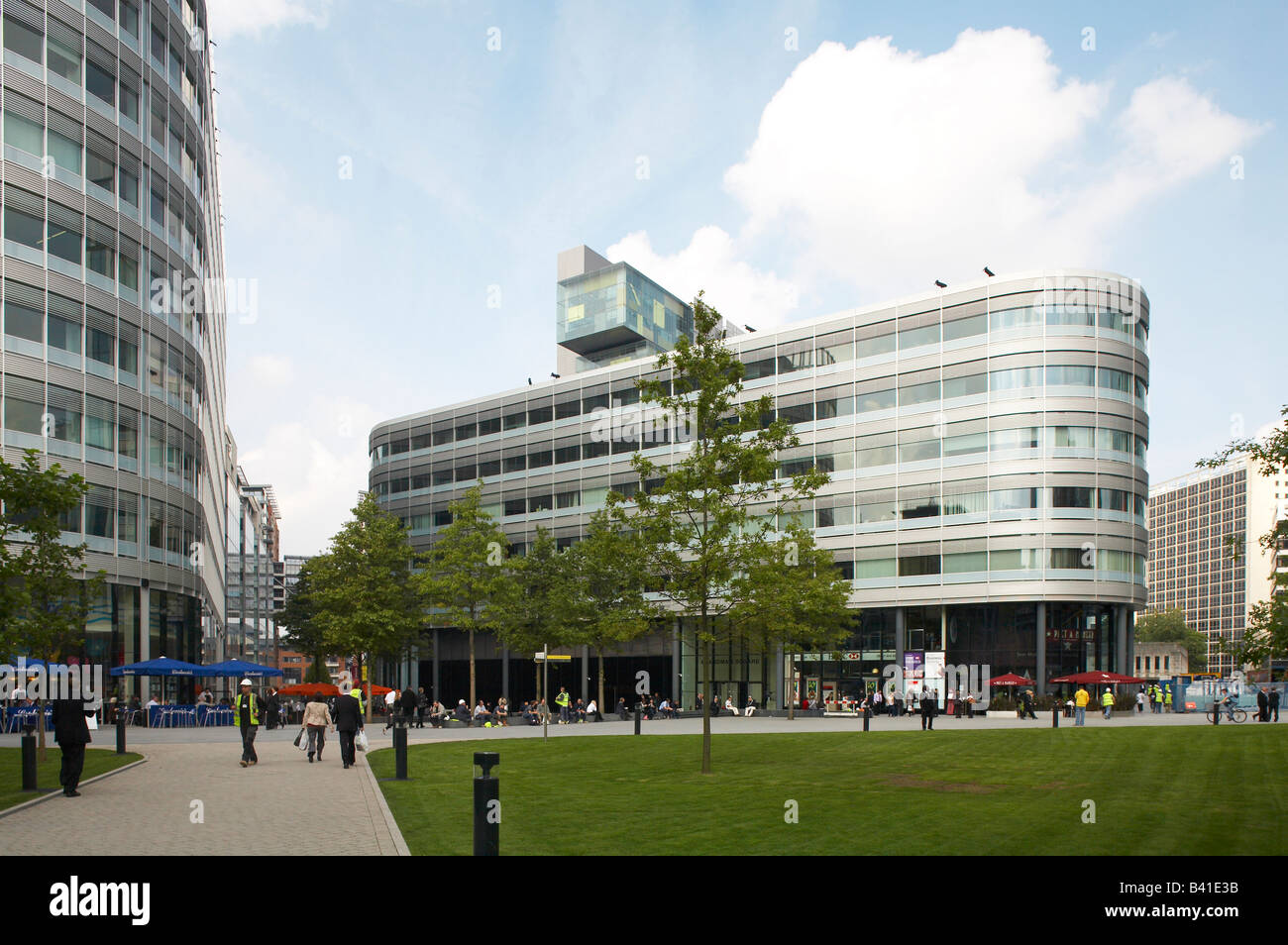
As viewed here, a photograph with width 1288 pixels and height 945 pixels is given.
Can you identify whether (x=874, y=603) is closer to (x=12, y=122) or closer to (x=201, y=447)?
(x=201, y=447)

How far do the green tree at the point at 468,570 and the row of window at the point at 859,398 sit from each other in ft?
37.0

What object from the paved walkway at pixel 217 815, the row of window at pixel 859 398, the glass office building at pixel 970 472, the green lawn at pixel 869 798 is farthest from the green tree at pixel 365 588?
the paved walkway at pixel 217 815

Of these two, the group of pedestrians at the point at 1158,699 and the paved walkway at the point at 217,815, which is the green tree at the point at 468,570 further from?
the group of pedestrians at the point at 1158,699

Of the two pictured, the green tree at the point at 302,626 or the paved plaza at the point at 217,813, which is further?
the green tree at the point at 302,626

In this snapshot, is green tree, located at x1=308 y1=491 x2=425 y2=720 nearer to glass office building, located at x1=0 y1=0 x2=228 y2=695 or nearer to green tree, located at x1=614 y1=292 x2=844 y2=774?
glass office building, located at x1=0 y1=0 x2=228 y2=695

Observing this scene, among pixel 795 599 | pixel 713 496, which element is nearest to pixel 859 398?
pixel 795 599

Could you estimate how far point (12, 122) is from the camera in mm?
42062

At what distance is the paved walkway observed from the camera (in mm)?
11656

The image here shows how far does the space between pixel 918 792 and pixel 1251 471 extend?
684 ft

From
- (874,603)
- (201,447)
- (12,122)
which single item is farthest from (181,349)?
(874,603)

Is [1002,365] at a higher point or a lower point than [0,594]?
higher

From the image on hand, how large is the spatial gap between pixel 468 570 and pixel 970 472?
2921 centimetres

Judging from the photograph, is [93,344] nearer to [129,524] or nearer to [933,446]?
[129,524]

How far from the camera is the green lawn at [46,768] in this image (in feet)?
56.4
